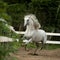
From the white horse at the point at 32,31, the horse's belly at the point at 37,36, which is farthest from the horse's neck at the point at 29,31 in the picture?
the horse's belly at the point at 37,36

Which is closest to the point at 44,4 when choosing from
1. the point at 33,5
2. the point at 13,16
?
the point at 33,5

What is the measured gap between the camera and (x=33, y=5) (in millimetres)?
20188

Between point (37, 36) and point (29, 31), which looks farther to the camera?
point (37, 36)

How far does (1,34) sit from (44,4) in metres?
14.7

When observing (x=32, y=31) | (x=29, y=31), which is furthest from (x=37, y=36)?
(x=29, y=31)

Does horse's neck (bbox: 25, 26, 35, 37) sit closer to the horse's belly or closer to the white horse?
the white horse

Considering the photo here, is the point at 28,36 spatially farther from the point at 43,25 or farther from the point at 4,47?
the point at 4,47

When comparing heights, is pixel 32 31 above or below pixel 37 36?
above

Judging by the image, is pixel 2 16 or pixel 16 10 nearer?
pixel 2 16

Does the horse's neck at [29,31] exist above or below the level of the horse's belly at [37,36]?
above

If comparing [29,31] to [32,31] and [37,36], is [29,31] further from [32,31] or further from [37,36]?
[37,36]

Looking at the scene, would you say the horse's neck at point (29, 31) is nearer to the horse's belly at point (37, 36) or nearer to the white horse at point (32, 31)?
the white horse at point (32, 31)

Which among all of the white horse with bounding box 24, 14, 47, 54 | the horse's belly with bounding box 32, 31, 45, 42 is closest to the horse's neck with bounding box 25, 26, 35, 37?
the white horse with bounding box 24, 14, 47, 54

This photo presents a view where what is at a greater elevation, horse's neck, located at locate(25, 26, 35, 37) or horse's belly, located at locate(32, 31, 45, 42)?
horse's neck, located at locate(25, 26, 35, 37)
